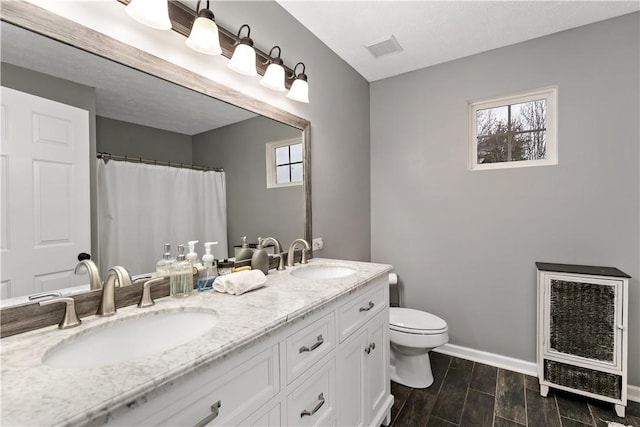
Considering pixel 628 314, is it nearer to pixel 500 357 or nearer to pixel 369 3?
pixel 500 357

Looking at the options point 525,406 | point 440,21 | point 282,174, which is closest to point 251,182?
point 282,174

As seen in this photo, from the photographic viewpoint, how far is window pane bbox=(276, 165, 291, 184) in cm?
180

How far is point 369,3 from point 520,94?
4.52ft

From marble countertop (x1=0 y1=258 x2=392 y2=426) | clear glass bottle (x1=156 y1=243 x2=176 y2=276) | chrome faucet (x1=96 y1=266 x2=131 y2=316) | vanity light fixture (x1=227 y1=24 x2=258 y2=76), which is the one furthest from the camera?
vanity light fixture (x1=227 y1=24 x2=258 y2=76)

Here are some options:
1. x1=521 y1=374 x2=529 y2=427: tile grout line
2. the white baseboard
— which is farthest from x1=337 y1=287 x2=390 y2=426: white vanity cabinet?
the white baseboard

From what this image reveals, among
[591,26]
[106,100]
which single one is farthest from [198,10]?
[591,26]

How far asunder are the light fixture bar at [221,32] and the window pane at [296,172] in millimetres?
504

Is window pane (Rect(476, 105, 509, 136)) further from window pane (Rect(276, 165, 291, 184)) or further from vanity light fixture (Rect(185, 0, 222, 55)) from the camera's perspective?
vanity light fixture (Rect(185, 0, 222, 55))

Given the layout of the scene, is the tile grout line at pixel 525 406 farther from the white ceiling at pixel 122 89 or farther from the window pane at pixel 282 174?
the white ceiling at pixel 122 89

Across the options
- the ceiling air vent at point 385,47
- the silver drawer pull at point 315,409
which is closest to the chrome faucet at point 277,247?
the silver drawer pull at point 315,409

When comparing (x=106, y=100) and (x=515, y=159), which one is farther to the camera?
(x=515, y=159)

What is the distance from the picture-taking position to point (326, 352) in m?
1.15

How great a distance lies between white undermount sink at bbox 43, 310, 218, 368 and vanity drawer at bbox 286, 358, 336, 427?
0.40 meters

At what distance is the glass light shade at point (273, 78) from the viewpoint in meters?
1.60
